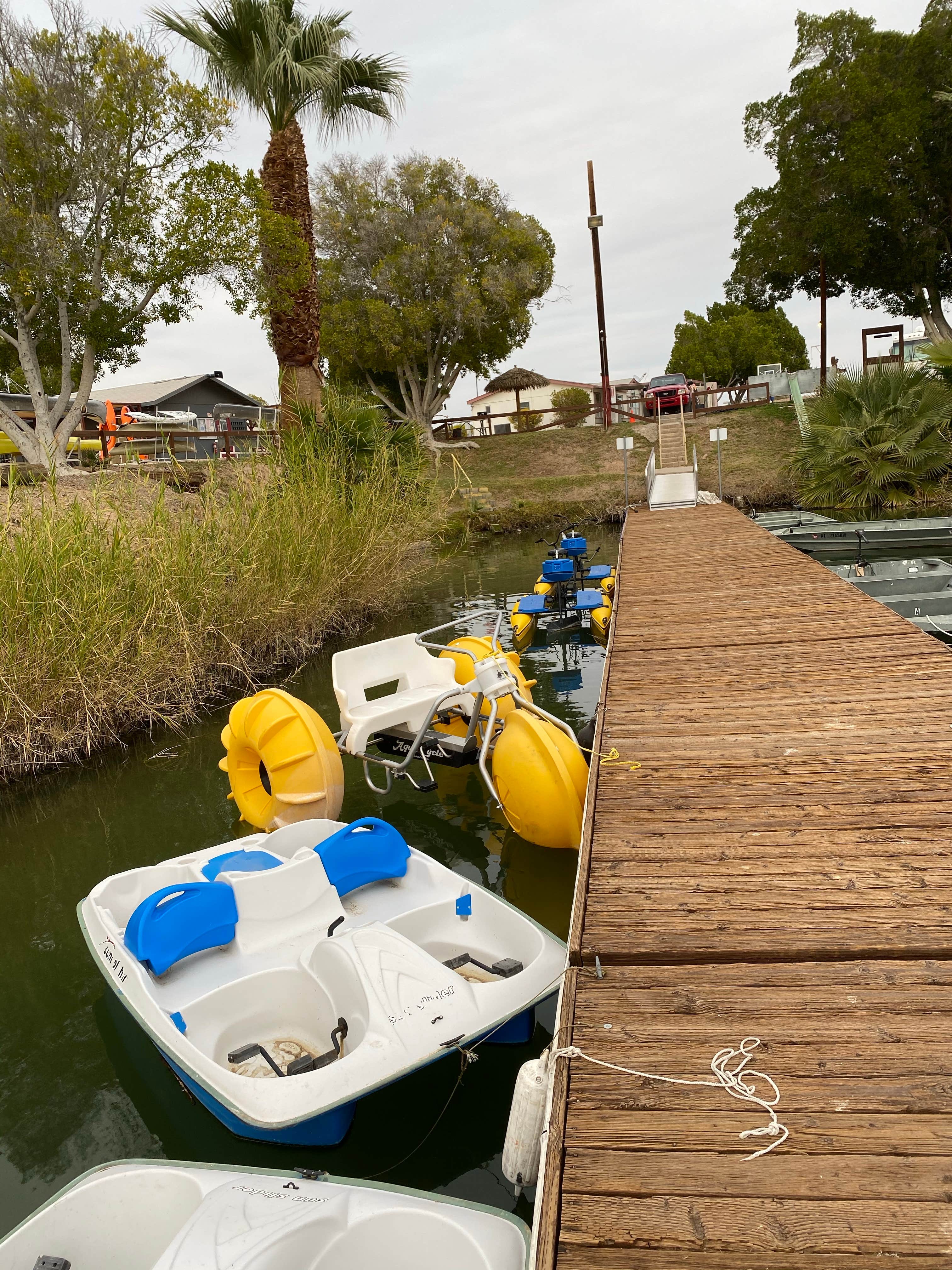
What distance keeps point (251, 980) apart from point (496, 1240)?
5.75 ft

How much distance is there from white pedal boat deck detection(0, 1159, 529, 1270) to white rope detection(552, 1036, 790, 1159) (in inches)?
17.1

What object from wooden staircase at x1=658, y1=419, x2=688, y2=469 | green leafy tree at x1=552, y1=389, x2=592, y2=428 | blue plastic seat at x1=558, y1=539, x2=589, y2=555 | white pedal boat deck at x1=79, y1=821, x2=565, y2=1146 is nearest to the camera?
white pedal boat deck at x1=79, y1=821, x2=565, y2=1146

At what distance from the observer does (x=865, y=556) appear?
14.2m

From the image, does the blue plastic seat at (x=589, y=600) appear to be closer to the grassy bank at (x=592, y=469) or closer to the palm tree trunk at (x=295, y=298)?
the palm tree trunk at (x=295, y=298)

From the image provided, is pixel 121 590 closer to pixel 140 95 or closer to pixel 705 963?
pixel 705 963

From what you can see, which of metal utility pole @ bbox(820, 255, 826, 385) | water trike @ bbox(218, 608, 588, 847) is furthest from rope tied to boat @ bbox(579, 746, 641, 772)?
metal utility pole @ bbox(820, 255, 826, 385)

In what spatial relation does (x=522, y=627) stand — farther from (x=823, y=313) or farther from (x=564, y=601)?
(x=823, y=313)

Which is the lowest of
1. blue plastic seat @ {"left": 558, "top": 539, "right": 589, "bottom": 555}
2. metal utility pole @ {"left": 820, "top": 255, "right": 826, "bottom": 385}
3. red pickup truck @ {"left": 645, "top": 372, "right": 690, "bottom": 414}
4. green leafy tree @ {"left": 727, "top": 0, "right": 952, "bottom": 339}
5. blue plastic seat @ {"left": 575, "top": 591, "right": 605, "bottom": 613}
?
blue plastic seat @ {"left": 575, "top": 591, "right": 605, "bottom": 613}

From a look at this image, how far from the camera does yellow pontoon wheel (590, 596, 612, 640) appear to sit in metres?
11.0

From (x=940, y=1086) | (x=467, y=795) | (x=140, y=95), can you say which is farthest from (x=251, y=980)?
(x=140, y=95)

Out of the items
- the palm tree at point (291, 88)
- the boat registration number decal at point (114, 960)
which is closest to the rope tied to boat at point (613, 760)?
the boat registration number decal at point (114, 960)

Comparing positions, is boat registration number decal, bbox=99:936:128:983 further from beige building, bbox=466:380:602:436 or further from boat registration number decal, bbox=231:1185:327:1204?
beige building, bbox=466:380:602:436

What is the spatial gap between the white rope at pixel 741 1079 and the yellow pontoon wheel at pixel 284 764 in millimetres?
3434

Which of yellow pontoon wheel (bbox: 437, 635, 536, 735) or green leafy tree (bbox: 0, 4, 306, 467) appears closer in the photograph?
yellow pontoon wheel (bbox: 437, 635, 536, 735)
